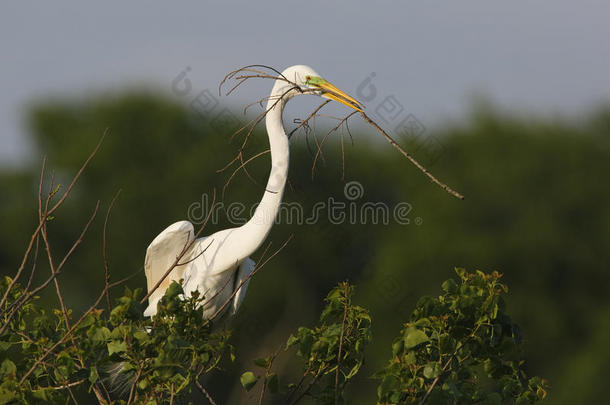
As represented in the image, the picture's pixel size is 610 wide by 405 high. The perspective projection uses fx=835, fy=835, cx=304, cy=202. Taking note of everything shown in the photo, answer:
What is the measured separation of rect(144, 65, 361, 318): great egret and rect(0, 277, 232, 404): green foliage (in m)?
1.07

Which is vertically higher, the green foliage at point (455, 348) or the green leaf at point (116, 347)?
the green foliage at point (455, 348)

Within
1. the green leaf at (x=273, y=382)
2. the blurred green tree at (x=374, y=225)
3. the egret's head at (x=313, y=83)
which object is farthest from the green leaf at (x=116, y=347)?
the blurred green tree at (x=374, y=225)

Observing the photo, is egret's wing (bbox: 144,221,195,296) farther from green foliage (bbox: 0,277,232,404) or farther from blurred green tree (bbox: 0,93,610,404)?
blurred green tree (bbox: 0,93,610,404)

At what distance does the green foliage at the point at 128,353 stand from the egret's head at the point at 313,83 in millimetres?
1499

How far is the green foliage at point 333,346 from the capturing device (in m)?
3.06

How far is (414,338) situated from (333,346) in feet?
1.17

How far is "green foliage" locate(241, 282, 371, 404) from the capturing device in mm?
3062

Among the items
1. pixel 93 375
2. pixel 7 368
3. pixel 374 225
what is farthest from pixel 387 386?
pixel 374 225

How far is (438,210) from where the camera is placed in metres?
14.9

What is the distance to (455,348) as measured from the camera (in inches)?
119

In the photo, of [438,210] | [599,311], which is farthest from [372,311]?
[599,311]

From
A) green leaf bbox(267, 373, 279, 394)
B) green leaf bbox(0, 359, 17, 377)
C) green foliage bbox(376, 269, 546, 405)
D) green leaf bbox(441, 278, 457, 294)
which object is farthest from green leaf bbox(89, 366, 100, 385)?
green leaf bbox(441, 278, 457, 294)

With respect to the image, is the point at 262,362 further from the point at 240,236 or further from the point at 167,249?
the point at 167,249

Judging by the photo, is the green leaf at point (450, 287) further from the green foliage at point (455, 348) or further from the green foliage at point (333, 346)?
the green foliage at point (333, 346)
